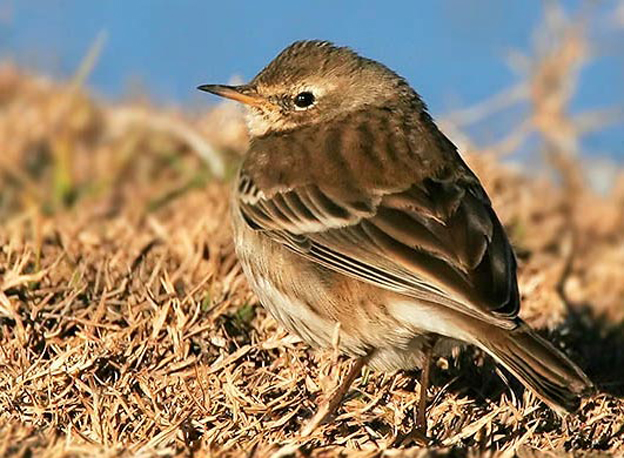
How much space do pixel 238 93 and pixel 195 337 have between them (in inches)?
54.9

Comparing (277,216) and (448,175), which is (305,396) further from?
(448,175)

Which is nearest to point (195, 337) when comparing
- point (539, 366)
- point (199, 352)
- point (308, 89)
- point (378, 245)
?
point (199, 352)

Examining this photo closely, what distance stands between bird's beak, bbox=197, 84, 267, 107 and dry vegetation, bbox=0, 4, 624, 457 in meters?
0.67

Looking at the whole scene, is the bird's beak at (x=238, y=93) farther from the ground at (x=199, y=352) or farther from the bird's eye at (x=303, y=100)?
the ground at (x=199, y=352)

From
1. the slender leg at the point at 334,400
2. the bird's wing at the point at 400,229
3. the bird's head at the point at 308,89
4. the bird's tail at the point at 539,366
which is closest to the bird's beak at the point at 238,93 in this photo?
the bird's head at the point at 308,89

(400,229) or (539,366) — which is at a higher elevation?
(400,229)

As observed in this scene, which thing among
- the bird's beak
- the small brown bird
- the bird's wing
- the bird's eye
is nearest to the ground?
the small brown bird

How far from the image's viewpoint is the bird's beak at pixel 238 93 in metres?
5.61

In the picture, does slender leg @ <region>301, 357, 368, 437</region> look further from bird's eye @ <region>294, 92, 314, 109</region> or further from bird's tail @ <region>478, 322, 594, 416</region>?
bird's eye @ <region>294, 92, 314, 109</region>

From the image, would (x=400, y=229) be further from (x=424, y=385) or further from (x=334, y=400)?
(x=334, y=400)

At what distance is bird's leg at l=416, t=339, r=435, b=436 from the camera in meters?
4.17

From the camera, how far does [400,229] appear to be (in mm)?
4480

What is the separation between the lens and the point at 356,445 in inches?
155

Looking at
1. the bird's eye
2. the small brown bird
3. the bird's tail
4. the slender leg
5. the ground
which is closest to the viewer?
the slender leg
